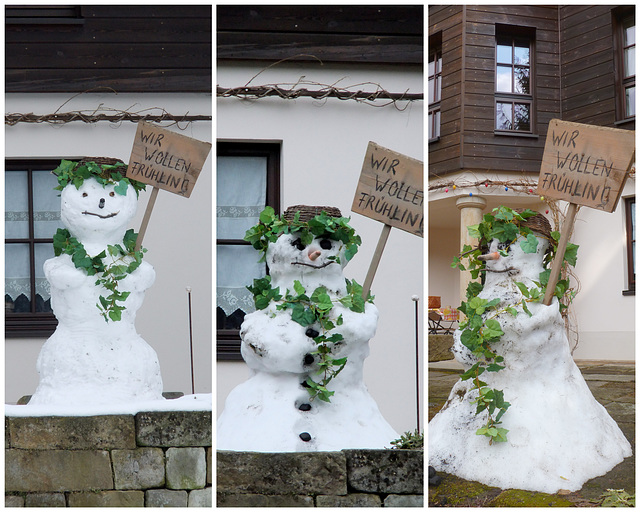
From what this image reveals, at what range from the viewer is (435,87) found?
8.34 ft

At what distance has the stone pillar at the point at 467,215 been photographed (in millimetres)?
2641

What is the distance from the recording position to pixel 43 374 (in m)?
2.50

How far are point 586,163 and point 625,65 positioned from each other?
1962 mm

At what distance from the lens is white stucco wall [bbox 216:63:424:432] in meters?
2.55

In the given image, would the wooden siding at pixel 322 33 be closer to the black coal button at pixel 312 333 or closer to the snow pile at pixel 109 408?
the black coal button at pixel 312 333

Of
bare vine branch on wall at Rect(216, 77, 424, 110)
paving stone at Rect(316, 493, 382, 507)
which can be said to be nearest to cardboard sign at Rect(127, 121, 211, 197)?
Answer: bare vine branch on wall at Rect(216, 77, 424, 110)

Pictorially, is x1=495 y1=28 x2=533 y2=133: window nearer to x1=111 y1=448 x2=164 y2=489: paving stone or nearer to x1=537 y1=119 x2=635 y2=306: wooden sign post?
x1=537 y1=119 x2=635 y2=306: wooden sign post

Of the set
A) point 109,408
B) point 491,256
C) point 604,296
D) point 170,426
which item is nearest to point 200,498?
point 170,426

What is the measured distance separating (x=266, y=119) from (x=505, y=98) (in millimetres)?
920

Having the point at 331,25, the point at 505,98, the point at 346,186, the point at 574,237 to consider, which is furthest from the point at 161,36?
the point at 574,237

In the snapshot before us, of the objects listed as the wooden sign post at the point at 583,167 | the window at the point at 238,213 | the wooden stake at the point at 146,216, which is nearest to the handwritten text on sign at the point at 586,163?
the wooden sign post at the point at 583,167

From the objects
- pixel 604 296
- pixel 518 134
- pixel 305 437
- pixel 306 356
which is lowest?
pixel 305 437

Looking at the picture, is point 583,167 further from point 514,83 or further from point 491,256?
point 514,83

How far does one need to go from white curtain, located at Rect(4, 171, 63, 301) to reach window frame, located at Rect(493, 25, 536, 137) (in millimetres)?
1843
